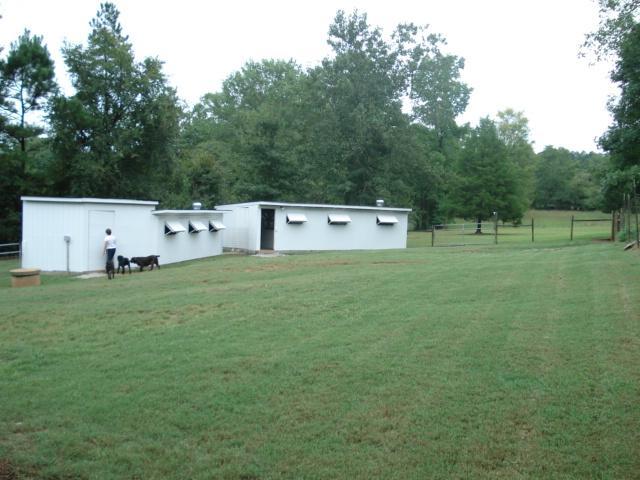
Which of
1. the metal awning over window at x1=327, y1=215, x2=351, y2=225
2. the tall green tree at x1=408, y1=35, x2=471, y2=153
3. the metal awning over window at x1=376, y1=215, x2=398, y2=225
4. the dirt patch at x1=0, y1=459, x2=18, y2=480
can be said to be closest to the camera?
the dirt patch at x1=0, y1=459, x2=18, y2=480

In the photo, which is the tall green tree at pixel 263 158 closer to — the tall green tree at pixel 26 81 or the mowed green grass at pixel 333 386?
the tall green tree at pixel 26 81

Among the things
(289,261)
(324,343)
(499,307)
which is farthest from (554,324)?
(289,261)

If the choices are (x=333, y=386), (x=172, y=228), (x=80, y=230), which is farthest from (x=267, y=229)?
(x=333, y=386)

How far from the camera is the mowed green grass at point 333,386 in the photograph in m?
3.68

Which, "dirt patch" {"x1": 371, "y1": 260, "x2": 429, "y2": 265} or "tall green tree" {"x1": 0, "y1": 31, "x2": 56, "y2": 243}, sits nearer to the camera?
"dirt patch" {"x1": 371, "y1": 260, "x2": 429, "y2": 265}

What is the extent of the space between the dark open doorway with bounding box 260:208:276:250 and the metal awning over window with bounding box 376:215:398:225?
5.07 metres

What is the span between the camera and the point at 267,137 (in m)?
37.2

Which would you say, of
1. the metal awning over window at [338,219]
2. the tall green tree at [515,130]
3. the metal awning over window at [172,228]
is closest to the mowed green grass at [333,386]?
the metal awning over window at [172,228]

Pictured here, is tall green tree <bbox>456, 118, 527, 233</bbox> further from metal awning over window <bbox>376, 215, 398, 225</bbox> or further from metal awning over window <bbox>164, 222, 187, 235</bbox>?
metal awning over window <bbox>164, 222, 187, 235</bbox>

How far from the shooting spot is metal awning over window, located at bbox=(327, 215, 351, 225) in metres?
25.0

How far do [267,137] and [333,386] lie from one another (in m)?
33.3

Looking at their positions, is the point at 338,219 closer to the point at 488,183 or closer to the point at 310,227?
the point at 310,227

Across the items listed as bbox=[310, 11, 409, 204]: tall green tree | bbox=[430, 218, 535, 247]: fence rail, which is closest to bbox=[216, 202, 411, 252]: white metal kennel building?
bbox=[430, 218, 535, 247]: fence rail

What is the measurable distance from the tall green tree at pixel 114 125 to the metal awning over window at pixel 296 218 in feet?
38.1
